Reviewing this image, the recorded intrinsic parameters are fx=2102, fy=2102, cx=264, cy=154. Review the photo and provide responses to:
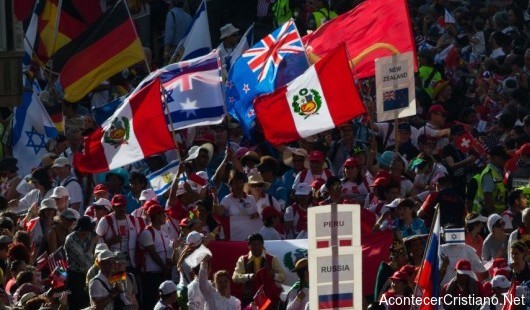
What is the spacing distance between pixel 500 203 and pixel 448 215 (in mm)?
1163

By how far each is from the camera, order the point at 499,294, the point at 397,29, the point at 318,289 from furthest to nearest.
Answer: the point at 397,29 → the point at 499,294 → the point at 318,289

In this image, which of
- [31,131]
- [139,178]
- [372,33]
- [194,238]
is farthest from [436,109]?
[31,131]

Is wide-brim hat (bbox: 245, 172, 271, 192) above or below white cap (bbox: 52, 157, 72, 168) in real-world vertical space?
below

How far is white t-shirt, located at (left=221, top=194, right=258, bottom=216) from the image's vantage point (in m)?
22.1

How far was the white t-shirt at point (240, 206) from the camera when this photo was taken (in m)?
22.1

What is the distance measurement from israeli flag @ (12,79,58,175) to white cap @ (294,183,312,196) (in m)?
4.79

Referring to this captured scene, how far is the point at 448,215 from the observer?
69.9ft

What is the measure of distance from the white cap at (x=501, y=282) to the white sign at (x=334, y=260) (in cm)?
282

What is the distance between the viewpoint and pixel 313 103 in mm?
22906

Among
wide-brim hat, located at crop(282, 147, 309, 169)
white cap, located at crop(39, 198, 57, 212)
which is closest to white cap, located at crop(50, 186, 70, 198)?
white cap, located at crop(39, 198, 57, 212)

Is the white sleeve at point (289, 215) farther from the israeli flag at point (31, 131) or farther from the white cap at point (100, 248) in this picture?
the israeli flag at point (31, 131)

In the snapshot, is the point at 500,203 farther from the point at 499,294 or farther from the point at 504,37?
the point at 504,37

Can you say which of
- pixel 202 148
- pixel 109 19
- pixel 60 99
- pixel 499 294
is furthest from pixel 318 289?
pixel 60 99

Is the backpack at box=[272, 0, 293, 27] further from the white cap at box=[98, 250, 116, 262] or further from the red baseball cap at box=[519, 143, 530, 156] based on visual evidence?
the white cap at box=[98, 250, 116, 262]
